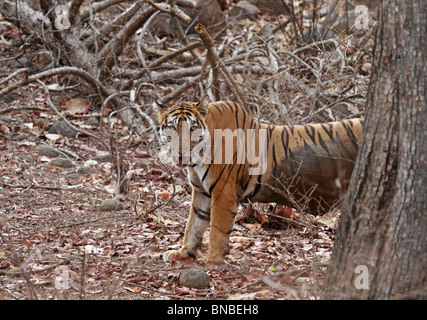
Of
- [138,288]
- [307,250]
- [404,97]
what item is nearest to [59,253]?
[138,288]

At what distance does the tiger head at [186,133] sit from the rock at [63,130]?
12.4 feet

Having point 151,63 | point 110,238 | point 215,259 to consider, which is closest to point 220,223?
point 215,259

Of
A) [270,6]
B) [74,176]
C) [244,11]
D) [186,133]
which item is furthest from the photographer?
[270,6]

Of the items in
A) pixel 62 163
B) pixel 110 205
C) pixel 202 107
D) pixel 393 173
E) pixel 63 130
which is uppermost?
pixel 202 107

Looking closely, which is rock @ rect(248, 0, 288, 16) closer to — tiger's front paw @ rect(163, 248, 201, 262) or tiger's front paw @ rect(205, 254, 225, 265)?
tiger's front paw @ rect(163, 248, 201, 262)

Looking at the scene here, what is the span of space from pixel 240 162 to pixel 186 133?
0.55 m

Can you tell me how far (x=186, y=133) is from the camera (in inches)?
183

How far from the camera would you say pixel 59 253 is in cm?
498

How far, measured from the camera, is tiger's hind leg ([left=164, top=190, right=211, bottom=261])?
199 inches

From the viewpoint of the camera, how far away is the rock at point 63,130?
8281 mm

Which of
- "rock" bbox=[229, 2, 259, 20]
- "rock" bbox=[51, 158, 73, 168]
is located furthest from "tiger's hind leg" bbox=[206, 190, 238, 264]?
"rock" bbox=[229, 2, 259, 20]

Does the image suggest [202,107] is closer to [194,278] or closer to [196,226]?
[196,226]

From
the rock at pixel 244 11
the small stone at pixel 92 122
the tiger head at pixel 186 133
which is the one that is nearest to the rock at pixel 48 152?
the small stone at pixel 92 122
